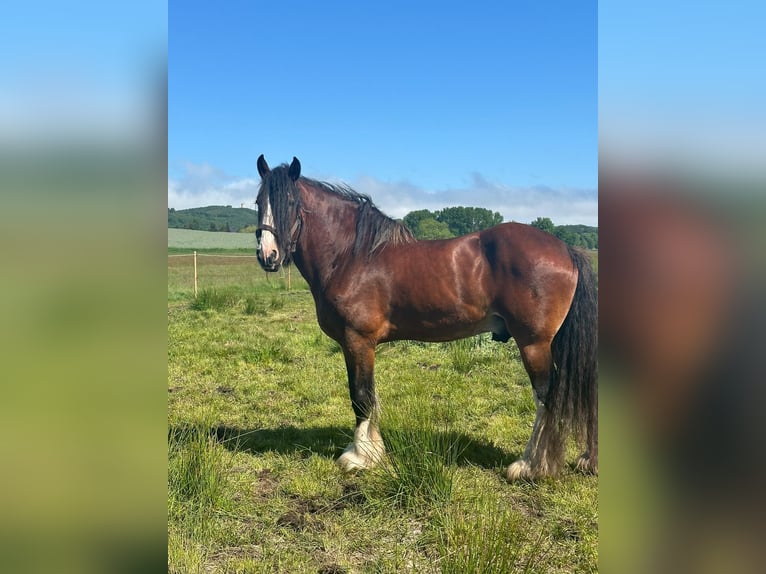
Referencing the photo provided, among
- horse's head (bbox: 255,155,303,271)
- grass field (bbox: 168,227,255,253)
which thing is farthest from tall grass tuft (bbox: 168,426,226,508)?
grass field (bbox: 168,227,255,253)

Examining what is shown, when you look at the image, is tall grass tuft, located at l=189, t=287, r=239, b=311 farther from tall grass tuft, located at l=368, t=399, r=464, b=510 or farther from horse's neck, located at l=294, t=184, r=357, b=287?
tall grass tuft, located at l=368, t=399, r=464, b=510

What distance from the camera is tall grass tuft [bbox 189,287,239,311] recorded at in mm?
11117

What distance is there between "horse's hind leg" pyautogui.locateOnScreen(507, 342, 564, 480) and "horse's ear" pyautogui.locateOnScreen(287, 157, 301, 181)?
2.26m

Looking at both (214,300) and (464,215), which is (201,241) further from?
(464,215)

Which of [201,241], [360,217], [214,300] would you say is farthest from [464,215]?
[201,241]

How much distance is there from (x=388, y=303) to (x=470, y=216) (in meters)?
3.11

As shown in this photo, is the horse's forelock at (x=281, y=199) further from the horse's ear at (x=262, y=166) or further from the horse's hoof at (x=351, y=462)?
the horse's hoof at (x=351, y=462)

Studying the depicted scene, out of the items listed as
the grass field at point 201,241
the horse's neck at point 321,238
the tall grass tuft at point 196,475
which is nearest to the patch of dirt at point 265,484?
the tall grass tuft at point 196,475

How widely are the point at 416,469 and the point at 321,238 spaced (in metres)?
2.00

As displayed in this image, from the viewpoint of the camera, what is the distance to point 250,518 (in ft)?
10.6

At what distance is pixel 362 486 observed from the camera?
351 centimetres
